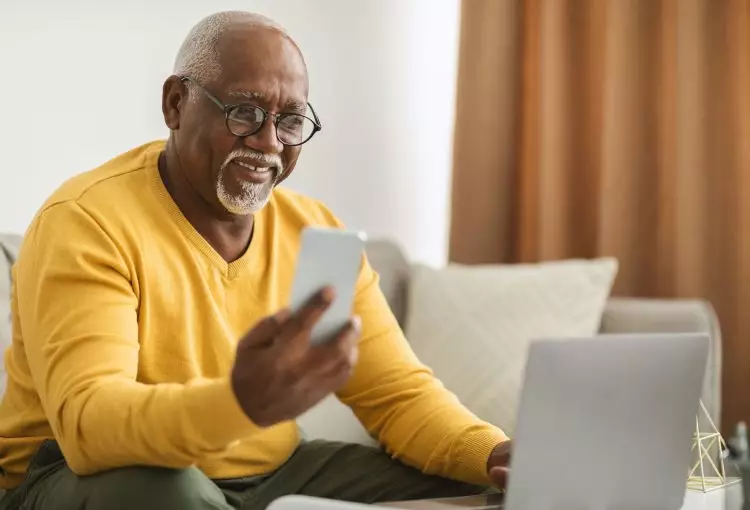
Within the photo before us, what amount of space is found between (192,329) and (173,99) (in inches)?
14.2

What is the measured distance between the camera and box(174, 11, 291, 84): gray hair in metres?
1.58

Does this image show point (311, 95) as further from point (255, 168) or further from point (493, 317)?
point (255, 168)

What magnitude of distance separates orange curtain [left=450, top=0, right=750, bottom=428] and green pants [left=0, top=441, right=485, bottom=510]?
4.57ft

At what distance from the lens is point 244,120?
1.57 meters

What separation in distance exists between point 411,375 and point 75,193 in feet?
1.91

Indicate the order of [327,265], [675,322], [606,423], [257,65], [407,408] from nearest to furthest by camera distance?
[327,265], [606,423], [257,65], [407,408], [675,322]

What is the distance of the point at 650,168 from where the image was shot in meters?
2.85

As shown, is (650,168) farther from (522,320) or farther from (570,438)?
(570,438)

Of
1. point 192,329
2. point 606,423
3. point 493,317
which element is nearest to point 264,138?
point 192,329

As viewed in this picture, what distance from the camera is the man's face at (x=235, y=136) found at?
1558 millimetres

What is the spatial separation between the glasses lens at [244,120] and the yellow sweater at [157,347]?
147mm

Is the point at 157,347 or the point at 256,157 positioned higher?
the point at 256,157

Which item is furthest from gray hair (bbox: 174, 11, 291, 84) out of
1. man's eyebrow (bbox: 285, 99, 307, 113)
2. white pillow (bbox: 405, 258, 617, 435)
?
white pillow (bbox: 405, 258, 617, 435)

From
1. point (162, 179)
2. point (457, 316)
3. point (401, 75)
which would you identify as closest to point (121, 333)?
point (162, 179)
